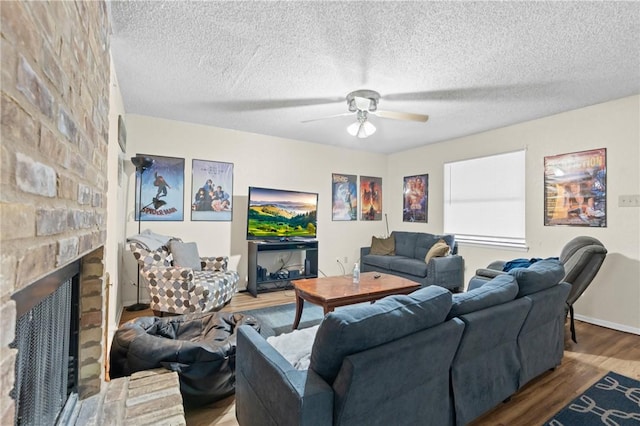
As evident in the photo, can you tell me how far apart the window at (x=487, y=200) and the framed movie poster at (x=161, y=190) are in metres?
4.16

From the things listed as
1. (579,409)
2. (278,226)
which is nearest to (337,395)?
(579,409)

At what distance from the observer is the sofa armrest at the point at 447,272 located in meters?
4.19

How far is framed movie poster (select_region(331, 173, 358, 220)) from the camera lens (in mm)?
5566

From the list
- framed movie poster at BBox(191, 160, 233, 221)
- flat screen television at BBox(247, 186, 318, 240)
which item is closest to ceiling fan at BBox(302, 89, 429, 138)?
flat screen television at BBox(247, 186, 318, 240)

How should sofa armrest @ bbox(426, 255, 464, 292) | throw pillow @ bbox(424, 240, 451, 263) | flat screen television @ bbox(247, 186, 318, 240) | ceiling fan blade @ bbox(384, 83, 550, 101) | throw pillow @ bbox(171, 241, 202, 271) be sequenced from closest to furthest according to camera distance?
ceiling fan blade @ bbox(384, 83, 550, 101) → throw pillow @ bbox(171, 241, 202, 271) → sofa armrest @ bbox(426, 255, 464, 292) → throw pillow @ bbox(424, 240, 451, 263) → flat screen television @ bbox(247, 186, 318, 240)

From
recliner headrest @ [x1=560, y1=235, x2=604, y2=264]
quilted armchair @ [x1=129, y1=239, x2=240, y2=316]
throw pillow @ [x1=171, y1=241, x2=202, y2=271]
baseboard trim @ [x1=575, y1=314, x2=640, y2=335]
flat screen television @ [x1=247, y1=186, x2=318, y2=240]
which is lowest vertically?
baseboard trim @ [x1=575, y1=314, x2=640, y2=335]

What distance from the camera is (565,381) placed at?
218cm

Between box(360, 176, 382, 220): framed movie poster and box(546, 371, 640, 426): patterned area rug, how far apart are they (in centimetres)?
409

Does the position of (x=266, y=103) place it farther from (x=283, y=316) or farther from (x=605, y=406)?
(x=605, y=406)

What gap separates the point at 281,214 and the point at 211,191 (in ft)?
3.48

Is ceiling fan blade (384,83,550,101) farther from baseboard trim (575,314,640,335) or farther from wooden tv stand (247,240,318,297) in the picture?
baseboard trim (575,314,640,335)

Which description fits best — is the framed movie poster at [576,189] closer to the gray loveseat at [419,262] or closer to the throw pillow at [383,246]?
the gray loveseat at [419,262]

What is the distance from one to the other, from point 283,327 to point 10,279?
9.09 feet

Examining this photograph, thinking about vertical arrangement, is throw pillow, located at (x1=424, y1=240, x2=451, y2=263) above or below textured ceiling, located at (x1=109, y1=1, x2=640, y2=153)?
below
